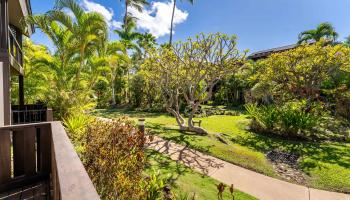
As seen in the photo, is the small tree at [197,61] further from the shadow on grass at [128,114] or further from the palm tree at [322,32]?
the palm tree at [322,32]

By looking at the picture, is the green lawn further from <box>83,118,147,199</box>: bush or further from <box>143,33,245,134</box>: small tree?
<box>83,118,147,199</box>: bush

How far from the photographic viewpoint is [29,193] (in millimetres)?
2885

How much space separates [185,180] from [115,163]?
2364mm

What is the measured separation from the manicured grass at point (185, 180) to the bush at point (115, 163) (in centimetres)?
139

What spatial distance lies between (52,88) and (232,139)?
8828 millimetres

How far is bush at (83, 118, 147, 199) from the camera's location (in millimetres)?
2704

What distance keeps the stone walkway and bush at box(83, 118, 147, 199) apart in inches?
106

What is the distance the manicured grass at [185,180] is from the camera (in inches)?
167

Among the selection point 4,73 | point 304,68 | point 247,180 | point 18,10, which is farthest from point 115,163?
point 304,68

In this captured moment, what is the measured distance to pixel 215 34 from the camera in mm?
8617

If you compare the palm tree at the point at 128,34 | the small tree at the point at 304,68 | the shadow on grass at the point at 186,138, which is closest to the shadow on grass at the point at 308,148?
the shadow on grass at the point at 186,138

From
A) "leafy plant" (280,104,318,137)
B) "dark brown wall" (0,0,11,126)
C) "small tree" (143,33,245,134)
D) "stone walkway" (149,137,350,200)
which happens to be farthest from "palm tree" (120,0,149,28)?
"stone walkway" (149,137,350,200)

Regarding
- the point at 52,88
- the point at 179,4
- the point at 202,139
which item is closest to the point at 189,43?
the point at 202,139

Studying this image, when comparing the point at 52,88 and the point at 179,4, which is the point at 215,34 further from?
the point at 179,4
